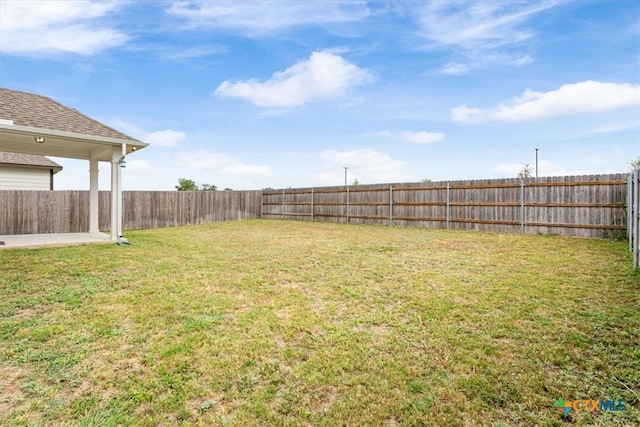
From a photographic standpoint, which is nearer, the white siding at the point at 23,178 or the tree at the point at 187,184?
the white siding at the point at 23,178

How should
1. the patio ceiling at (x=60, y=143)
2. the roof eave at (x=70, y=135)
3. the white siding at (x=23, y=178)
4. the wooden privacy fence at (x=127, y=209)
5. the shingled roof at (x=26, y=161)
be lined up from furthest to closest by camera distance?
1. the white siding at (x=23, y=178)
2. the shingled roof at (x=26, y=161)
3. the wooden privacy fence at (x=127, y=209)
4. the patio ceiling at (x=60, y=143)
5. the roof eave at (x=70, y=135)

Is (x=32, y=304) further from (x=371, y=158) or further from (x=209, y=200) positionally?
(x=371, y=158)

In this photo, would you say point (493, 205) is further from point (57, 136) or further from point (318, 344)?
point (57, 136)

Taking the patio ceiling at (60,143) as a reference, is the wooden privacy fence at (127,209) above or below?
below

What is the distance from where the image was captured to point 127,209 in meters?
14.2

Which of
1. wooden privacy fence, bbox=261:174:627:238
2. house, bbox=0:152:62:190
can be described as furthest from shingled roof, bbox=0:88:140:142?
wooden privacy fence, bbox=261:174:627:238

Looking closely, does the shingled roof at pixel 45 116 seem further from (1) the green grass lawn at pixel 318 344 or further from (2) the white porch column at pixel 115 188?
(1) the green grass lawn at pixel 318 344

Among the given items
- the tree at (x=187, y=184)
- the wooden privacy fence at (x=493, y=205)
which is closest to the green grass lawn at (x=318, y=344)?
the wooden privacy fence at (x=493, y=205)

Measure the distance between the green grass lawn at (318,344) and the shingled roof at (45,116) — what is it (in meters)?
3.83

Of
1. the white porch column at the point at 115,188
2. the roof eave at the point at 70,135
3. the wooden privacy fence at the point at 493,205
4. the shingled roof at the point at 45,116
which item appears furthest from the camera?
the wooden privacy fence at the point at 493,205

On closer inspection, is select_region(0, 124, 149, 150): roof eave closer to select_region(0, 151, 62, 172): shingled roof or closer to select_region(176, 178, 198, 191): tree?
select_region(0, 151, 62, 172): shingled roof

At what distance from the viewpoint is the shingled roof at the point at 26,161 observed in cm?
1351

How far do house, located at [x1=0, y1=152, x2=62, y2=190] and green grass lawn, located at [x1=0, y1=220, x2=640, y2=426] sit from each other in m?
11.0

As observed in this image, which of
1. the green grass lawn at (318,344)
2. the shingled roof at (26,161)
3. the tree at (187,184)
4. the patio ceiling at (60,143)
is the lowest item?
the green grass lawn at (318,344)
